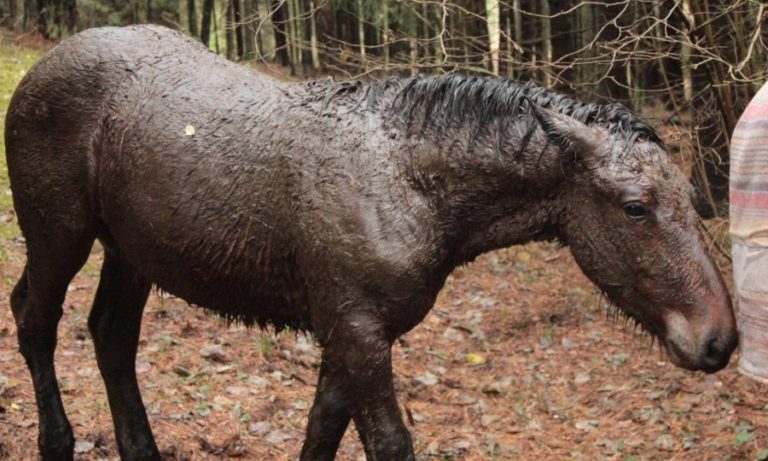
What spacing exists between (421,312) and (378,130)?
72cm

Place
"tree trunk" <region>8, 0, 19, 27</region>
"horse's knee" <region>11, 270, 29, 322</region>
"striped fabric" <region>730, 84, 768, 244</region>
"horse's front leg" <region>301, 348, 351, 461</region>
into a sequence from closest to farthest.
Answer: "striped fabric" <region>730, 84, 768, 244</region> < "horse's front leg" <region>301, 348, 351, 461</region> < "horse's knee" <region>11, 270, 29, 322</region> < "tree trunk" <region>8, 0, 19, 27</region>

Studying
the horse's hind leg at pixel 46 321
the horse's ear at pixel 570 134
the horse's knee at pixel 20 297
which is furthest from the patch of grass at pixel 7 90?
the horse's ear at pixel 570 134

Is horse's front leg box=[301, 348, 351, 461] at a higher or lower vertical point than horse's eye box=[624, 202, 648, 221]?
lower

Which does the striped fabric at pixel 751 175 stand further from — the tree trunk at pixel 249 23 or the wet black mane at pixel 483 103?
the tree trunk at pixel 249 23

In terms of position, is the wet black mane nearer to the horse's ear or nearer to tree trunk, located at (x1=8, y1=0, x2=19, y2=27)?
the horse's ear

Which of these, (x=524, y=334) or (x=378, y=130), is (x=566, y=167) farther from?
(x=524, y=334)

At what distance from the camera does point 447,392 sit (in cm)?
666

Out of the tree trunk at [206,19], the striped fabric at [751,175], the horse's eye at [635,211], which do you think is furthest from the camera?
the tree trunk at [206,19]

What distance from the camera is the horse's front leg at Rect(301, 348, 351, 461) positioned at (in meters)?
3.42

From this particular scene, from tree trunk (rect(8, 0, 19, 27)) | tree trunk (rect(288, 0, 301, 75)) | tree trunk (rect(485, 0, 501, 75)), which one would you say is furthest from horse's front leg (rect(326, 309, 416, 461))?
tree trunk (rect(8, 0, 19, 27))

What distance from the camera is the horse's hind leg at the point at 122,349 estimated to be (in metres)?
4.40

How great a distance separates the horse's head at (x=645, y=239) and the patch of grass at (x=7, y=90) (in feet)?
22.0

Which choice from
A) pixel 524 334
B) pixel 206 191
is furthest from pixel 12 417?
pixel 524 334

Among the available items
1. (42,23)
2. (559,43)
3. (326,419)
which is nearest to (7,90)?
(559,43)
